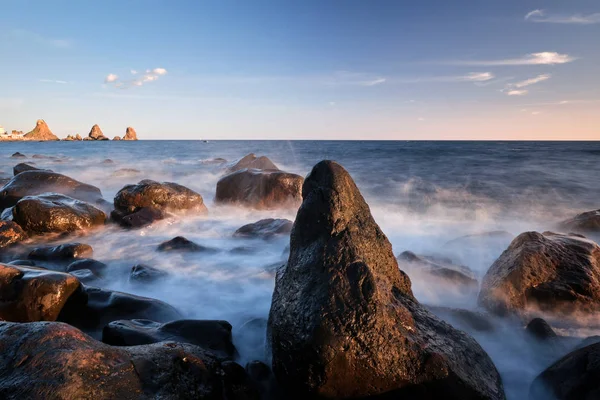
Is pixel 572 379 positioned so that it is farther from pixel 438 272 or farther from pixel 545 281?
pixel 438 272

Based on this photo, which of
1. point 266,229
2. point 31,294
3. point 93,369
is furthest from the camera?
point 266,229

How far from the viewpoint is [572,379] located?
120 inches

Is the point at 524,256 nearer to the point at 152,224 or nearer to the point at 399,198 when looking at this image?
the point at 152,224

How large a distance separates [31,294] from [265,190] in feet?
24.4

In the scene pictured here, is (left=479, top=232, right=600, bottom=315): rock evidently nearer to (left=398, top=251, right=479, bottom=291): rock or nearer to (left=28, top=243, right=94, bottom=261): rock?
(left=398, top=251, right=479, bottom=291): rock

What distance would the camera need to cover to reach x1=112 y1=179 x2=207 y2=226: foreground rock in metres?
9.50

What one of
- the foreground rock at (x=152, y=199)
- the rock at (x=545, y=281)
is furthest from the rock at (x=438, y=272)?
the foreground rock at (x=152, y=199)

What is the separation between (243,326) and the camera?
14.4ft

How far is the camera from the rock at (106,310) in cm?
402

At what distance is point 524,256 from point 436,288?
130 centimetres

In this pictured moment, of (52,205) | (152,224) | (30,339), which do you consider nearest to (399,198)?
(152,224)

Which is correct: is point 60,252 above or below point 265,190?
below

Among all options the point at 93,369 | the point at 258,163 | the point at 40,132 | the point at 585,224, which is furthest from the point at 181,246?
the point at 40,132

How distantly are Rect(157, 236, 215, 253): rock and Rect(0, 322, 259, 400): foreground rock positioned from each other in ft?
15.3
